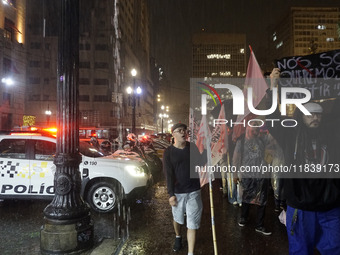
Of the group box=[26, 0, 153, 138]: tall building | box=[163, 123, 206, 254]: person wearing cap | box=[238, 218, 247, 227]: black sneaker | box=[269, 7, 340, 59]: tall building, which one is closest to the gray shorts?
box=[163, 123, 206, 254]: person wearing cap

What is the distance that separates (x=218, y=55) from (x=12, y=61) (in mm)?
123909

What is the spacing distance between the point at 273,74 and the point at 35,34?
71.1 m

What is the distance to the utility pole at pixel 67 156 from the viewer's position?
15.2 feet

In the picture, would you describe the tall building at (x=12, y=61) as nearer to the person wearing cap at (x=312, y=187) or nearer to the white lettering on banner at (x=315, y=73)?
the white lettering on banner at (x=315, y=73)

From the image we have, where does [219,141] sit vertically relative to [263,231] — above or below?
above

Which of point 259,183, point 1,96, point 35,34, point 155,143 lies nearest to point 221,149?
point 259,183

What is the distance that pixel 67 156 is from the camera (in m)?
4.76

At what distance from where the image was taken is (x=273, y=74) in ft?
12.3

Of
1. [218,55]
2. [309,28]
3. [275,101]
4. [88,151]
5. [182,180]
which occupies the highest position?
[309,28]

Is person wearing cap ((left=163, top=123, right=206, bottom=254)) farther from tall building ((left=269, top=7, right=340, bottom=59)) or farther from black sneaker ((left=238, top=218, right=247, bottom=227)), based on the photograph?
→ tall building ((left=269, top=7, right=340, bottom=59))

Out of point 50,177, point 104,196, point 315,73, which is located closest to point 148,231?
point 104,196

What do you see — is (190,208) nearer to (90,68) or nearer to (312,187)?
(312,187)

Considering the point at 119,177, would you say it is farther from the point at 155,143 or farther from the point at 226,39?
the point at 226,39

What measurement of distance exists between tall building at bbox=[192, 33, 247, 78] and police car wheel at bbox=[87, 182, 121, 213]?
431 feet
